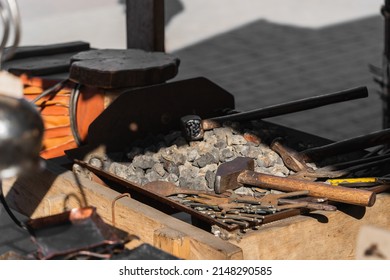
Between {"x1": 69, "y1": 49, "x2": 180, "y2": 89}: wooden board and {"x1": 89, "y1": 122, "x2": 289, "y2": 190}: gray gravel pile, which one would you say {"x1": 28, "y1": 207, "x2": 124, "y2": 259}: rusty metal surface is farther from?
{"x1": 69, "y1": 49, "x2": 180, "y2": 89}: wooden board

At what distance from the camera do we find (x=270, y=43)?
36.4 ft

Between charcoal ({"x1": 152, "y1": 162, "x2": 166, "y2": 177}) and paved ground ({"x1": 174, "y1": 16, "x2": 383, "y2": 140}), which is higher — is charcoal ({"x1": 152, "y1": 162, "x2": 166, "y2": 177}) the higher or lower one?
the higher one

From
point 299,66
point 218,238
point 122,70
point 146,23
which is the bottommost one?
point 299,66

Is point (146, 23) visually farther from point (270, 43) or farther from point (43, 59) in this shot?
point (270, 43)

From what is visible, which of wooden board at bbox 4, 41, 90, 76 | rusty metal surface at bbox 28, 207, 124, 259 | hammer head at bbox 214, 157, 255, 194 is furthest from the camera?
wooden board at bbox 4, 41, 90, 76

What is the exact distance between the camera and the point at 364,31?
1188 cm

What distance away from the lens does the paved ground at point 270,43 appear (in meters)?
8.66

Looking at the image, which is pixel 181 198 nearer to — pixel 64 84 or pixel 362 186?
pixel 362 186

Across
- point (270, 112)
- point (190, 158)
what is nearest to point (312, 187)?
point (190, 158)

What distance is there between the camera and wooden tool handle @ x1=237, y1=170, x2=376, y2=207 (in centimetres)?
449

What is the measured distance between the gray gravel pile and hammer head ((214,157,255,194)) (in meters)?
0.09

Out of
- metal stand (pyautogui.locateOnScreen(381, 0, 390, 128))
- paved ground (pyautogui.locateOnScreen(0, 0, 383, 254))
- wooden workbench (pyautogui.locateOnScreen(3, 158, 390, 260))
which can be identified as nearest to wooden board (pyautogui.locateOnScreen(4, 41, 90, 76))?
wooden workbench (pyautogui.locateOnScreen(3, 158, 390, 260))

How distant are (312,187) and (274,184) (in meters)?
0.24
